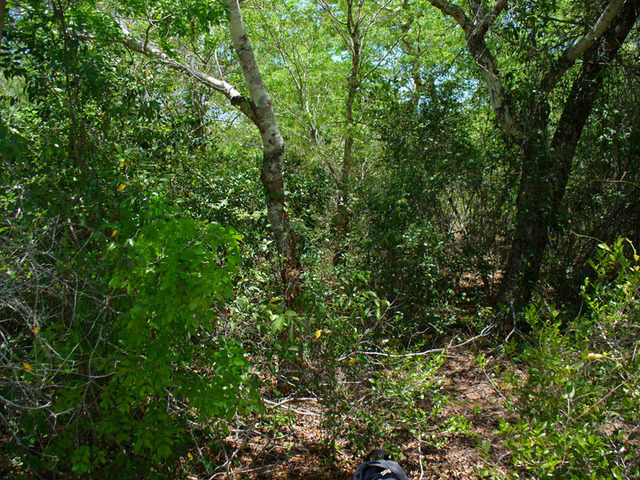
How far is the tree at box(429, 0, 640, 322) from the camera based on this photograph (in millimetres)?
5230

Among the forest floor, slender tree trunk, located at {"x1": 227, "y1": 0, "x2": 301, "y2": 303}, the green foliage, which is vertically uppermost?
slender tree trunk, located at {"x1": 227, "y1": 0, "x2": 301, "y2": 303}

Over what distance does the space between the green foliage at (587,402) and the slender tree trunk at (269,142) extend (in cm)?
232

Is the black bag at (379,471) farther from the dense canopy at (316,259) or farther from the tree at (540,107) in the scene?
the tree at (540,107)

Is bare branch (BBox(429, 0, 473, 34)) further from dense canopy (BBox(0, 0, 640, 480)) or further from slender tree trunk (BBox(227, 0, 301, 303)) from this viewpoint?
slender tree trunk (BBox(227, 0, 301, 303))

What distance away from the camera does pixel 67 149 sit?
12.0 ft

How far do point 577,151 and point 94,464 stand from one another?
19.4 ft

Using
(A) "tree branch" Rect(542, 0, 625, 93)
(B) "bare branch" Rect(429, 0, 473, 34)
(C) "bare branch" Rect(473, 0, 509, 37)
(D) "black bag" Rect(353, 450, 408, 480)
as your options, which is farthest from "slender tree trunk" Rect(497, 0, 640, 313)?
(D) "black bag" Rect(353, 450, 408, 480)

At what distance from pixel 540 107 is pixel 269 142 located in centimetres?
324

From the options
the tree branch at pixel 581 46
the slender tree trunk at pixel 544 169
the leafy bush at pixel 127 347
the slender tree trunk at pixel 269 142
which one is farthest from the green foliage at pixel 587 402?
the tree branch at pixel 581 46

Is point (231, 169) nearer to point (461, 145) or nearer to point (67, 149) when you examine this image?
point (67, 149)

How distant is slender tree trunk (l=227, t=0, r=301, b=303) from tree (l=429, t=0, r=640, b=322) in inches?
103

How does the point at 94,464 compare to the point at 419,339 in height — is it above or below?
below

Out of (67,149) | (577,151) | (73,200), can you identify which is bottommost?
(73,200)

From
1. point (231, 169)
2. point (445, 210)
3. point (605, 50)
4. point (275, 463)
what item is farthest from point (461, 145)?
point (275, 463)
